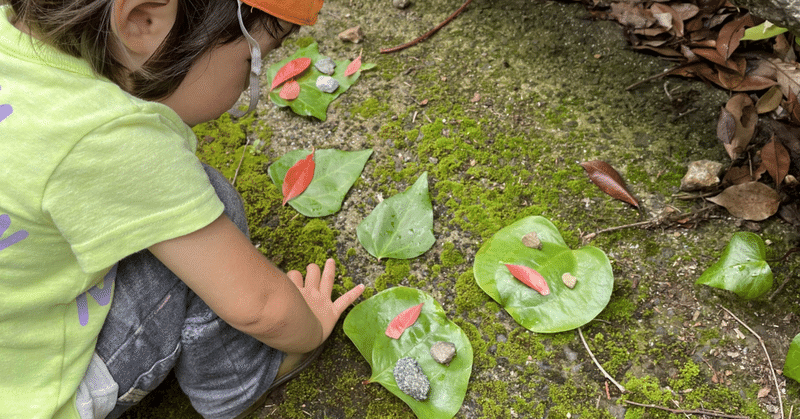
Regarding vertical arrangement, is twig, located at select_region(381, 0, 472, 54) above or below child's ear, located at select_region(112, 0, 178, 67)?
below

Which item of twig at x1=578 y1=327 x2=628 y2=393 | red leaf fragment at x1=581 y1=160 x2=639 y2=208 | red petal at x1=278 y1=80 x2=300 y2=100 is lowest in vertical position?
twig at x1=578 y1=327 x2=628 y2=393

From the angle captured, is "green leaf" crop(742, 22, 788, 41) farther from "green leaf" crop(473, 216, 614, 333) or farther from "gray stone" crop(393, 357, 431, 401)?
"gray stone" crop(393, 357, 431, 401)

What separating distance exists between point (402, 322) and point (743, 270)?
2.38 feet

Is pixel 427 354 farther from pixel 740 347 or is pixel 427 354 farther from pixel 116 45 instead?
pixel 116 45

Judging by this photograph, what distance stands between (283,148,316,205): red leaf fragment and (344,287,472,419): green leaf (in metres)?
0.42

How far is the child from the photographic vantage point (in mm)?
759

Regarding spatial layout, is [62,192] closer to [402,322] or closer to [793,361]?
[402,322]

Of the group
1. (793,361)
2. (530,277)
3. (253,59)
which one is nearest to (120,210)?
(253,59)

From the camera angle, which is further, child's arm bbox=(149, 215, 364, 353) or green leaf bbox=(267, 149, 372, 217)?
green leaf bbox=(267, 149, 372, 217)

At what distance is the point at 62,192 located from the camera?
29.5 inches

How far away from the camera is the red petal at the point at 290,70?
180 centimetres

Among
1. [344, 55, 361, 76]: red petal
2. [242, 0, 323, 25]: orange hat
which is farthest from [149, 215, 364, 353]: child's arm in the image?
[344, 55, 361, 76]: red petal

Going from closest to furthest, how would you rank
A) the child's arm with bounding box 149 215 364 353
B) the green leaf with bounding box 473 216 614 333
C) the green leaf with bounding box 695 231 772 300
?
the child's arm with bounding box 149 215 364 353 → the green leaf with bounding box 695 231 772 300 → the green leaf with bounding box 473 216 614 333

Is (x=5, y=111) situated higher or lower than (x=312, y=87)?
higher
